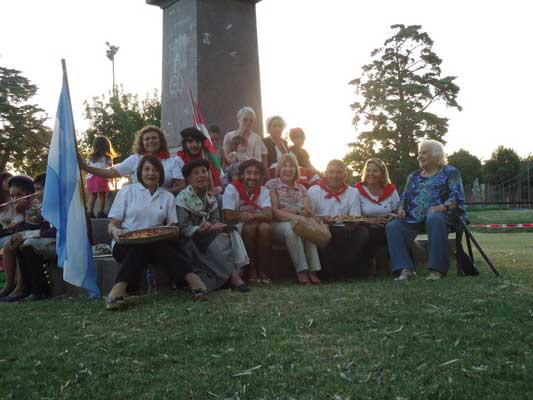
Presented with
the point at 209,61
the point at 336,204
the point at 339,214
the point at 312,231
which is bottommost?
the point at 312,231

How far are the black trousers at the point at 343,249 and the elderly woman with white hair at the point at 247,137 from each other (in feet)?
5.60

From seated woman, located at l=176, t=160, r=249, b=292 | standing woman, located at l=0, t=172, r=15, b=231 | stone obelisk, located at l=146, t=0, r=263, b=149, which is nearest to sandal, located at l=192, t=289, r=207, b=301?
seated woman, located at l=176, t=160, r=249, b=292

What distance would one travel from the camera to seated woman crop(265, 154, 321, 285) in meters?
5.80

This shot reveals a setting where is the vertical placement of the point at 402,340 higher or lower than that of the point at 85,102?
lower

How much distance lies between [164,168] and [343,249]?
2.22 meters

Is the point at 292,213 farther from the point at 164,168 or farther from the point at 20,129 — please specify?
the point at 20,129

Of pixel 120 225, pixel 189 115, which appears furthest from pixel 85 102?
pixel 120 225

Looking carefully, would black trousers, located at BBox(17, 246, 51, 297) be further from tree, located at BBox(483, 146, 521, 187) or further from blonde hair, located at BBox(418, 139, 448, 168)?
tree, located at BBox(483, 146, 521, 187)

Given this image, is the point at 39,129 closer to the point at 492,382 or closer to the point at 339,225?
the point at 339,225

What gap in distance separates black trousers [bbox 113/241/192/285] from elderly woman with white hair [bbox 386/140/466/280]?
7.65ft

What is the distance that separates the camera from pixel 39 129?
35.1 metres

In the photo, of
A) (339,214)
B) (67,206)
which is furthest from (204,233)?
(339,214)

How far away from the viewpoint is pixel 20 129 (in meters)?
34.1

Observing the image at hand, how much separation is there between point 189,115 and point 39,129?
1200 inches
